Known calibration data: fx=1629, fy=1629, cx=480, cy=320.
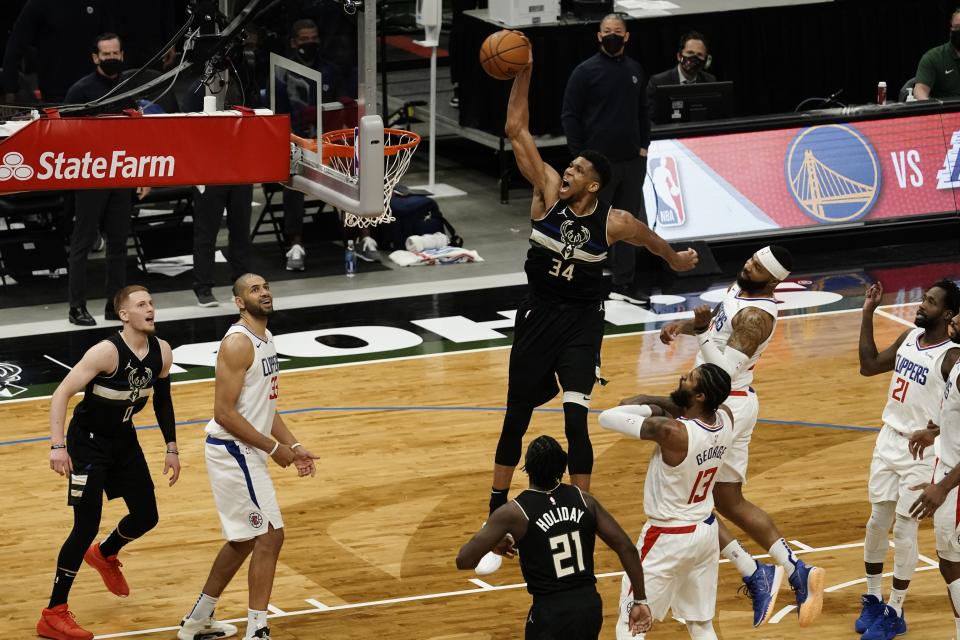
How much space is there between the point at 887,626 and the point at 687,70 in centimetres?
853

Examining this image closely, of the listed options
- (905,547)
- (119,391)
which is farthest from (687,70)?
(119,391)

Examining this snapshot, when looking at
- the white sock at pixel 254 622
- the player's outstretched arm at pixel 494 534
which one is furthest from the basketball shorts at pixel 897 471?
the white sock at pixel 254 622

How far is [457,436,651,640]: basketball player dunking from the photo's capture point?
23.4ft

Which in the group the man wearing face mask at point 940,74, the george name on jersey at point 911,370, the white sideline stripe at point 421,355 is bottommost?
the white sideline stripe at point 421,355

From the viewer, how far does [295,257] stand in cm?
1591

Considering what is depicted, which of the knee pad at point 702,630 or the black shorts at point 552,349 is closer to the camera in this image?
the knee pad at point 702,630

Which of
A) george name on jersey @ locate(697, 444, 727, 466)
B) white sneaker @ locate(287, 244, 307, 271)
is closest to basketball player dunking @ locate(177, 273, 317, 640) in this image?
george name on jersey @ locate(697, 444, 727, 466)

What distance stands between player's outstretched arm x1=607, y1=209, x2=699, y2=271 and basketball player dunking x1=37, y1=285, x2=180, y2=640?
104 inches

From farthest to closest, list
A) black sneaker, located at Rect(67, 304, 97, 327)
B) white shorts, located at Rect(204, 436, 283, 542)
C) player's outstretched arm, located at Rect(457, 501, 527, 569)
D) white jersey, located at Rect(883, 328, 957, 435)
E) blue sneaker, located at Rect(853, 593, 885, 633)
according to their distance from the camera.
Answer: black sneaker, located at Rect(67, 304, 97, 327) → blue sneaker, located at Rect(853, 593, 885, 633) → white jersey, located at Rect(883, 328, 957, 435) → white shorts, located at Rect(204, 436, 283, 542) → player's outstretched arm, located at Rect(457, 501, 527, 569)

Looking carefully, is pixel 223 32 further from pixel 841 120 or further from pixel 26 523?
pixel 841 120

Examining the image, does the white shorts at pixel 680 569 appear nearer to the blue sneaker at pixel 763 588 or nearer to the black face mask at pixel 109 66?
the blue sneaker at pixel 763 588

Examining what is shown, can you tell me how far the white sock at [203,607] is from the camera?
8.61m

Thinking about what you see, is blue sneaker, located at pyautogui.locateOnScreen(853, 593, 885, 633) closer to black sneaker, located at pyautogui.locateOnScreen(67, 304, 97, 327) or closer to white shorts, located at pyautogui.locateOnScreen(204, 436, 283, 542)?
white shorts, located at pyautogui.locateOnScreen(204, 436, 283, 542)

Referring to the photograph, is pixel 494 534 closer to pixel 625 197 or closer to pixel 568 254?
pixel 568 254
